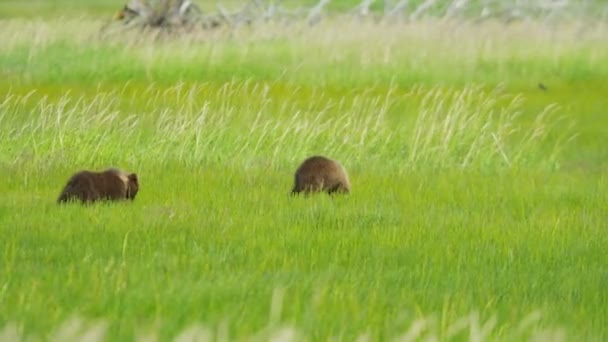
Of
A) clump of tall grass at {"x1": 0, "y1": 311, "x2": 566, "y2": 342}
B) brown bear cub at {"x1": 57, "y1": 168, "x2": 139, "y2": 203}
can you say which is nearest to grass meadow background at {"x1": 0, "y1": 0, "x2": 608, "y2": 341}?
clump of tall grass at {"x1": 0, "y1": 311, "x2": 566, "y2": 342}

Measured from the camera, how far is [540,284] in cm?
656

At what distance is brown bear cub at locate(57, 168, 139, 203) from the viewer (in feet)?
29.1

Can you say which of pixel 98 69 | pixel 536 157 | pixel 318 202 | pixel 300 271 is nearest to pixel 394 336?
Answer: pixel 300 271

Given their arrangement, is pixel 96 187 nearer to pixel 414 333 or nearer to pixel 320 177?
pixel 320 177

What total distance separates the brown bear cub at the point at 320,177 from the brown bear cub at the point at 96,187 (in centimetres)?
A: 149

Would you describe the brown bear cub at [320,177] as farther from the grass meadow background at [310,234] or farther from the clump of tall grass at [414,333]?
the clump of tall grass at [414,333]

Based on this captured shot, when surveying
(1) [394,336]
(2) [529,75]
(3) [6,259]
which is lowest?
(1) [394,336]

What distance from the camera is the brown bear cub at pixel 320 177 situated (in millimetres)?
9938

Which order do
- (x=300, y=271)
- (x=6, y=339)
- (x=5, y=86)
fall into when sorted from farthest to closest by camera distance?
(x=5, y=86) < (x=300, y=271) < (x=6, y=339)

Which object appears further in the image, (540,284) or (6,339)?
(540,284)

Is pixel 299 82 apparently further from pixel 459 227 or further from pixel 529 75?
pixel 459 227

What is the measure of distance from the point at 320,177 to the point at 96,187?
1.88m

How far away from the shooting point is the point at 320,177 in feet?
32.6

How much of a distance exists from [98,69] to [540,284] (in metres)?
15.6
